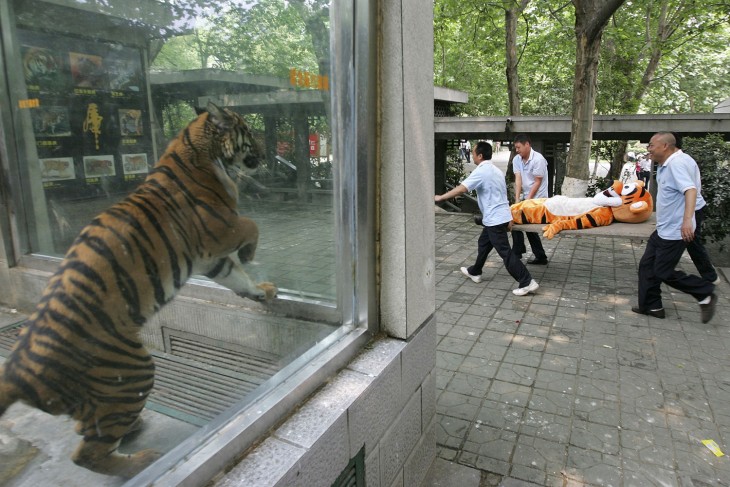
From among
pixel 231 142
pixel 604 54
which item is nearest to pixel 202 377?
pixel 231 142

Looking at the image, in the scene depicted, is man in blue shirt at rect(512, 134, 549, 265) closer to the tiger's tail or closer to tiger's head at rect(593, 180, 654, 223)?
tiger's head at rect(593, 180, 654, 223)

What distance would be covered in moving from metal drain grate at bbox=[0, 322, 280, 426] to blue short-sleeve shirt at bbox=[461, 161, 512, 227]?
4629 mm

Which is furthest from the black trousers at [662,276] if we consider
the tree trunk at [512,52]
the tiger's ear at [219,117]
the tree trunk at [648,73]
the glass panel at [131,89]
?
the tree trunk at [648,73]

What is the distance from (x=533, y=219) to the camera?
22.2 ft

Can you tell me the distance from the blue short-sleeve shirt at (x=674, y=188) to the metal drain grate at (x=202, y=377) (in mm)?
4595

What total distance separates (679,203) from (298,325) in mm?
4465

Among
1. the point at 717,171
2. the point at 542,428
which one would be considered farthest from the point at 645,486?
the point at 717,171

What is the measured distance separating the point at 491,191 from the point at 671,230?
2034 mm

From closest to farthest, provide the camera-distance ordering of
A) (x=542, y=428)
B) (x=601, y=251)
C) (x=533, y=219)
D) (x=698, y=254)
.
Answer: (x=542, y=428) → (x=698, y=254) → (x=533, y=219) → (x=601, y=251)

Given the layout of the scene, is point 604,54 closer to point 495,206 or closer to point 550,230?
point 550,230

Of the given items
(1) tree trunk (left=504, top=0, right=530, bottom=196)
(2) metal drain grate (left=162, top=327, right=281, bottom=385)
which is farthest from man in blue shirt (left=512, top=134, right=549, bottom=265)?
(2) metal drain grate (left=162, top=327, right=281, bottom=385)

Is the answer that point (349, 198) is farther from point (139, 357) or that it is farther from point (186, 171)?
point (139, 357)

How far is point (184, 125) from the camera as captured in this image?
146cm

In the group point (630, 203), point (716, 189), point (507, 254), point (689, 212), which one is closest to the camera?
point (689, 212)
